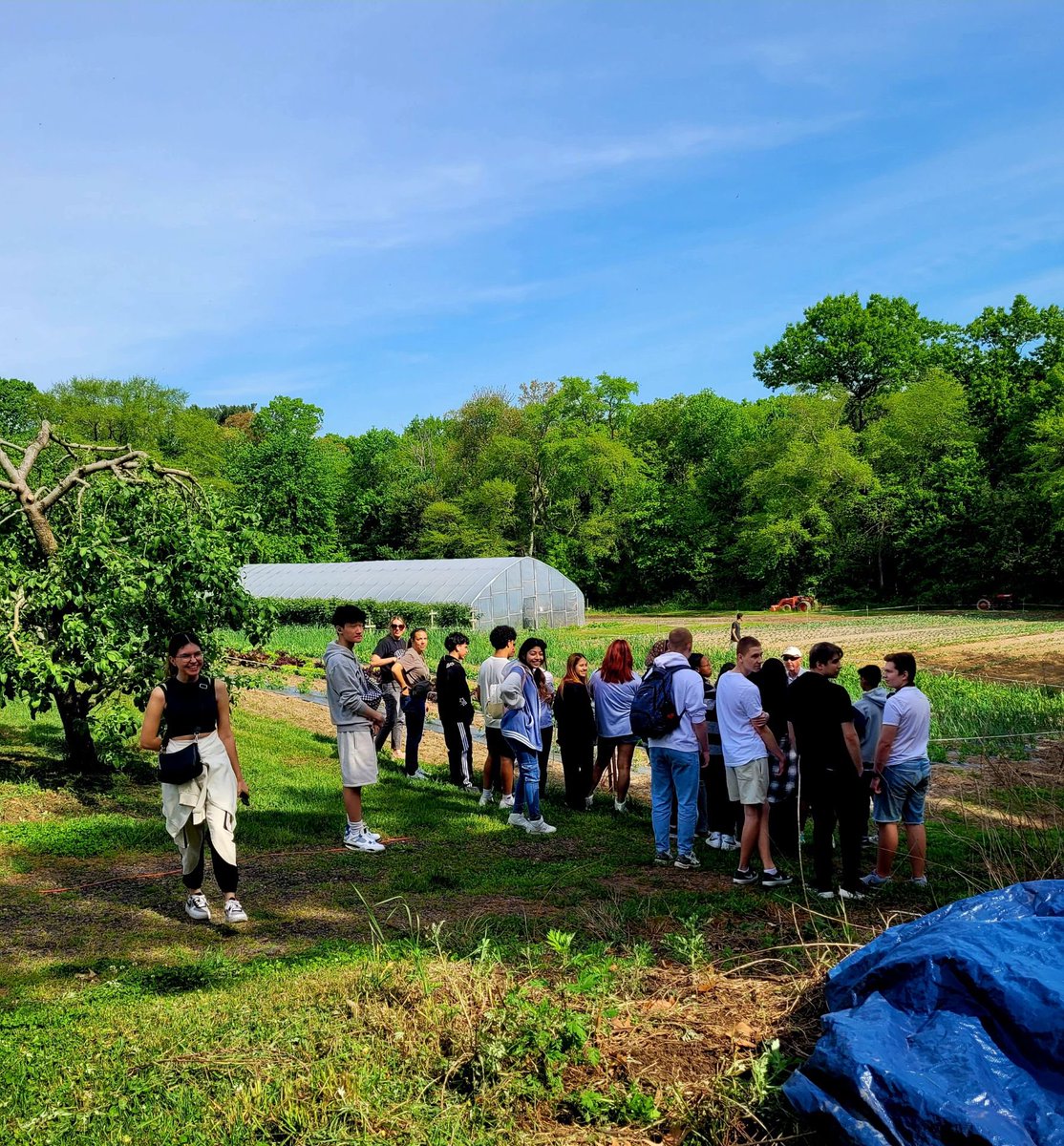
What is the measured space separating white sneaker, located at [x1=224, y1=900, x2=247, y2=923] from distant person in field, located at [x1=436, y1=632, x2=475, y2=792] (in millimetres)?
4092

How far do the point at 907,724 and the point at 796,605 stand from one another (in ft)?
130

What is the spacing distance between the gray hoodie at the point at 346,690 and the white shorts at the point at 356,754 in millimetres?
63

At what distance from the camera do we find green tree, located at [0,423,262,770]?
27.1ft

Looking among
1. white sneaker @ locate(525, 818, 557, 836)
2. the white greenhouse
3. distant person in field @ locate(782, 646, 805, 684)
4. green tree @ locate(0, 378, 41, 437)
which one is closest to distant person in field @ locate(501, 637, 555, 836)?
white sneaker @ locate(525, 818, 557, 836)

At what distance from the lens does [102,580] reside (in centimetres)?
834

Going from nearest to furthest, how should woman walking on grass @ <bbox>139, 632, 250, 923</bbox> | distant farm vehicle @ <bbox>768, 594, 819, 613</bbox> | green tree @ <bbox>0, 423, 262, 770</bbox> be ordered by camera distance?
1. woman walking on grass @ <bbox>139, 632, 250, 923</bbox>
2. green tree @ <bbox>0, 423, 262, 770</bbox>
3. distant farm vehicle @ <bbox>768, 594, 819, 613</bbox>

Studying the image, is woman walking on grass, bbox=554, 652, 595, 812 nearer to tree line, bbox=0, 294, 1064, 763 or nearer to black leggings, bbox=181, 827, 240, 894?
black leggings, bbox=181, 827, 240, 894

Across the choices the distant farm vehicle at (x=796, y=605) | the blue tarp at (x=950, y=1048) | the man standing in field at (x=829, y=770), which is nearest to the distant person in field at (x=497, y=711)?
the man standing in field at (x=829, y=770)

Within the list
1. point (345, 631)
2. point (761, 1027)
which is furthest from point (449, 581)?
point (761, 1027)

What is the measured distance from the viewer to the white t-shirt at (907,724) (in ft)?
21.8

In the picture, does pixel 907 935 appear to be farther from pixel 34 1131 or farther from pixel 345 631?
pixel 345 631

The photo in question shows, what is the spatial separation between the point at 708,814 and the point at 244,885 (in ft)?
13.3

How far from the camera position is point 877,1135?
293cm

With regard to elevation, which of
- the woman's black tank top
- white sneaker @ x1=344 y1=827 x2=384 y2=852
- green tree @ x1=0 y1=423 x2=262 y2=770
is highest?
green tree @ x1=0 y1=423 x2=262 y2=770
